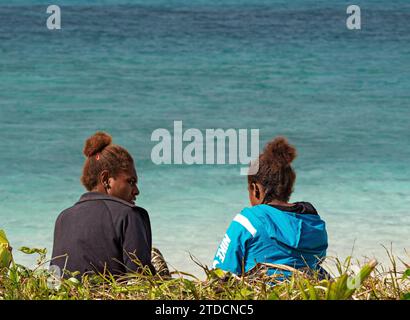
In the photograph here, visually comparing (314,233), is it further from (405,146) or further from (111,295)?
(405,146)

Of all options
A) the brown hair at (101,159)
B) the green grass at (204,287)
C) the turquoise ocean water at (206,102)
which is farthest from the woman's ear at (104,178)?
the turquoise ocean water at (206,102)

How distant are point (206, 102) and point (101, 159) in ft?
40.2

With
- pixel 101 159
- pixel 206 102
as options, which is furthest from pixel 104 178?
pixel 206 102

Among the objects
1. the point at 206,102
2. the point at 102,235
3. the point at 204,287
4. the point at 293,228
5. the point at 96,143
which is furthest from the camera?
the point at 206,102

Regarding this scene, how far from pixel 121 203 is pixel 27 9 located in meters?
22.9

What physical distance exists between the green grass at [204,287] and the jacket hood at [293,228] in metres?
1.08

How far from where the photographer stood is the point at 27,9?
25781 millimetres

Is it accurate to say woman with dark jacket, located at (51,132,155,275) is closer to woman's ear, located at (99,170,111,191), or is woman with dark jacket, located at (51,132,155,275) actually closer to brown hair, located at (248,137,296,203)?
woman's ear, located at (99,170,111,191)

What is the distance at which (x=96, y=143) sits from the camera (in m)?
3.77

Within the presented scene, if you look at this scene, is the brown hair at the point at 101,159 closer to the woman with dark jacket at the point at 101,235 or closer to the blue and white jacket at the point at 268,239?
the woman with dark jacket at the point at 101,235

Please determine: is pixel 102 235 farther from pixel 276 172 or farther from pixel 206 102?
pixel 206 102

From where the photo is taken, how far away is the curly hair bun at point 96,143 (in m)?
3.75
